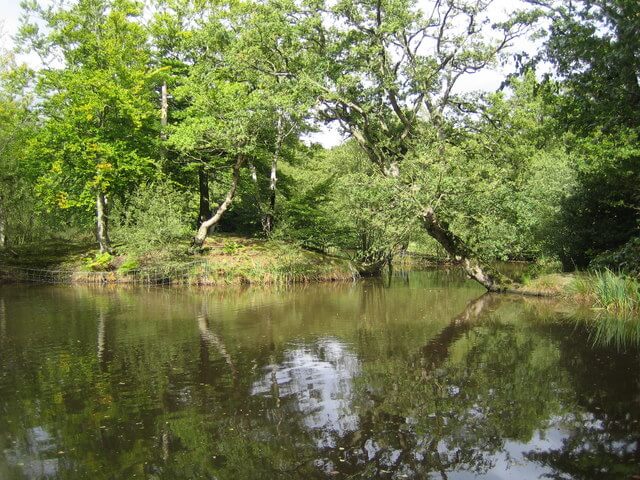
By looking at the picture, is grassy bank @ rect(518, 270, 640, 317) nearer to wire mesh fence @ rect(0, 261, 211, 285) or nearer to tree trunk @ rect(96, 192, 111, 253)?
wire mesh fence @ rect(0, 261, 211, 285)

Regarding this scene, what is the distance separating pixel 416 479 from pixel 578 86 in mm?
10224

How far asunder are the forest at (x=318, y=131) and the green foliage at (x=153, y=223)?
0.12m

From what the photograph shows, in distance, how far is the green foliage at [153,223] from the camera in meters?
26.7

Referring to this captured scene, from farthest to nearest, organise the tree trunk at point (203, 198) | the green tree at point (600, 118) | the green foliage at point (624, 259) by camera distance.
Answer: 1. the tree trunk at point (203, 198)
2. the green foliage at point (624, 259)
3. the green tree at point (600, 118)

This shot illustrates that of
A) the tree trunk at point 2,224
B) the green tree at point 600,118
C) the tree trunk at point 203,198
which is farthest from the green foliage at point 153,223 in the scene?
the green tree at point 600,118

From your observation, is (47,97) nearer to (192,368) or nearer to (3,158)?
(3,158)

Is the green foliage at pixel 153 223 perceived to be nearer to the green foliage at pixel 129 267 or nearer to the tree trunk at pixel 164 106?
the green foliage at pixel 129 267

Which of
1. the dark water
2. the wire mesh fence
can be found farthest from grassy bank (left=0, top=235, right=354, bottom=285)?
the dark water

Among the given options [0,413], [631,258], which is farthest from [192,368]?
[631,258]

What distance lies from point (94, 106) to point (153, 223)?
7.74m

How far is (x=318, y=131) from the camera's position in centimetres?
3412

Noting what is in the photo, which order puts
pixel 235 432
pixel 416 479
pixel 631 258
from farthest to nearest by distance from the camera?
pixel 631 258, pixel 235 432, pixel 416 479

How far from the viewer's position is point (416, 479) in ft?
18.5

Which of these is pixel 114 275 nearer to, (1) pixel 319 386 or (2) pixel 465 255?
(2) pixel 465 255
